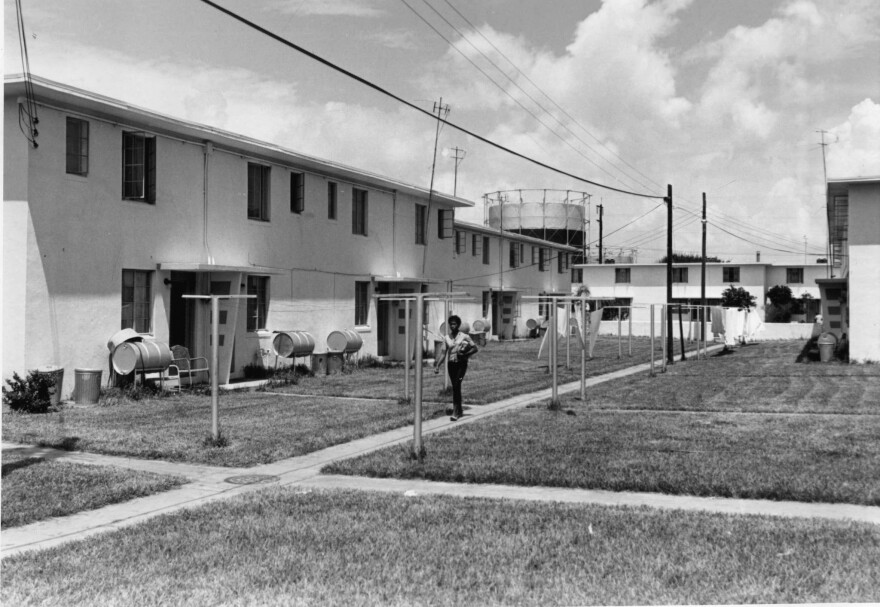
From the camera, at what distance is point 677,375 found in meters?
25.7

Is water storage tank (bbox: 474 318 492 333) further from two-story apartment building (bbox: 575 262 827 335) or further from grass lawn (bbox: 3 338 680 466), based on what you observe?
two-story apartment building (bbox: 575 262 827 335)

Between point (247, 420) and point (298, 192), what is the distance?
11.9 m

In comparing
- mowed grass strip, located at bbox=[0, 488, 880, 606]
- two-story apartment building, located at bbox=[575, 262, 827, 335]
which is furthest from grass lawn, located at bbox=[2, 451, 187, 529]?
two-story apartment building, located at bbox=[575, 262, 827, 335]

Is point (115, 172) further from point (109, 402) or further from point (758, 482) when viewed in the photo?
point (758, 482)

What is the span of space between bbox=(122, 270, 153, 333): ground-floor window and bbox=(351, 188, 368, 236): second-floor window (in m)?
9.59

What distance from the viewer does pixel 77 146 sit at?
58.1ft

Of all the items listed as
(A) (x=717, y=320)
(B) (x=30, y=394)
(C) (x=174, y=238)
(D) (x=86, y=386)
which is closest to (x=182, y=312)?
(C) (x=174, y=238)

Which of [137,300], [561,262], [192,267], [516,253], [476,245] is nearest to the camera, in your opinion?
[137,300]

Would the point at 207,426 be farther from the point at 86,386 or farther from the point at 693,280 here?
the point at 693,280

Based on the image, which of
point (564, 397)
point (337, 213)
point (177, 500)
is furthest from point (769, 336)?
point (177, 500)

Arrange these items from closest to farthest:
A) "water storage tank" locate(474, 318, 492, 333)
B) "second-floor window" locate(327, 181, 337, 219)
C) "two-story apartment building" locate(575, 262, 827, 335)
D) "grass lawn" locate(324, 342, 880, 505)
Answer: "grass lawn" locate(324, 342, 880, 505) < "second-floor window" locate(327, 181, 337, 219) < "water storage tank" locate(474, 318, 492, 333) < "two-story apartment building" locate(575, 262, 827, 335)

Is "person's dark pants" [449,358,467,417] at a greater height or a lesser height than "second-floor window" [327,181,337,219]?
lesser

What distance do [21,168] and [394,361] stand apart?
51.9 ft

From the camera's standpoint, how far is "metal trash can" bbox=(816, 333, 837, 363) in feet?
96.6
